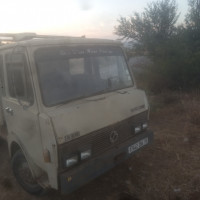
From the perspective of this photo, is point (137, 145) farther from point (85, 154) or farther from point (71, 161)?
point (71, 161)

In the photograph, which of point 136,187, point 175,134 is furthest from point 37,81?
point 175,134

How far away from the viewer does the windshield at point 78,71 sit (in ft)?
10.8

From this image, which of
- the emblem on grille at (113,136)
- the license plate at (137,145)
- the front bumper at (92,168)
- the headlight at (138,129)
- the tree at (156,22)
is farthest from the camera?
the tree at (156,22)

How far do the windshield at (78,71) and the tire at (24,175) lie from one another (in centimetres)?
124

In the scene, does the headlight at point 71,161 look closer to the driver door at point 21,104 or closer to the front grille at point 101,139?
the front grille at point 101,139

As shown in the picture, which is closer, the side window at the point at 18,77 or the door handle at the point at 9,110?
the side window at the point at 18,77

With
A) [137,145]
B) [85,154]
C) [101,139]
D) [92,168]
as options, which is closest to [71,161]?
[85,154]

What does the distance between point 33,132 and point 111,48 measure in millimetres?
1817

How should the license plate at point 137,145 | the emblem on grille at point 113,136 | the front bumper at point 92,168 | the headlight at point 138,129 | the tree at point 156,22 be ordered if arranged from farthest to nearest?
the tree at point 156,22 < the headlight at point 138,129 < the license plate at point 137,145 < the emblem on grille at point 113,136 < the front bumper at point 92,168

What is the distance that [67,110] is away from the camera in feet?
10.3

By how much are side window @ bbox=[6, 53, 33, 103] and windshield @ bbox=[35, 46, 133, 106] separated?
187mm

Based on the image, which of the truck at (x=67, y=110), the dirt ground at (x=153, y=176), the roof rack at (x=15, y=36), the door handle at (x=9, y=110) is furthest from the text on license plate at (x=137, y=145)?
the roof rack at (x=15, y=36)

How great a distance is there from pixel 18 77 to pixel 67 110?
0.87 m

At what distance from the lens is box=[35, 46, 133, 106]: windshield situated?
10.8ft
